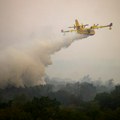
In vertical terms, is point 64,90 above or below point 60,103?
above

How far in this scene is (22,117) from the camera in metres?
12.1

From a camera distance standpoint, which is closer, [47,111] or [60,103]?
[47,111]

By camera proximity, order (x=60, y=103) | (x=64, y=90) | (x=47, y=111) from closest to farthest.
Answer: (x=47, y=111) → (x=60, y=103) → (x=64, y=90)

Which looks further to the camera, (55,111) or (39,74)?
(39,74)

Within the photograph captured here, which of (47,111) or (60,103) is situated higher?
(60,103)

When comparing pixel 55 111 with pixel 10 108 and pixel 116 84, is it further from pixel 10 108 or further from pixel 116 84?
pixel 116 84

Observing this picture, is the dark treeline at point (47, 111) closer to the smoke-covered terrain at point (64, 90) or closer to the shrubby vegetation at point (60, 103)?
the shrubby vegetation at point (60, 103)

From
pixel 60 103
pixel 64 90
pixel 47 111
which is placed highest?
pixel 64 90

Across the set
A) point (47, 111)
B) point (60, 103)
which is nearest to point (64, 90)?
point (60, 103)

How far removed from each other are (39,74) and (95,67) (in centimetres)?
247

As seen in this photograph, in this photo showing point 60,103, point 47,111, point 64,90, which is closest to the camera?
point 47,111

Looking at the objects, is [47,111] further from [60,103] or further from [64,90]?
[64,90]

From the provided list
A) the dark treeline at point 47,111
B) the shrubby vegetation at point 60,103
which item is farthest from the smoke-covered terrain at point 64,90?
the dark treeline at point 47,111

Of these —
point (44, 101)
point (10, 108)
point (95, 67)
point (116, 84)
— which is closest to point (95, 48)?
point (95, 67)
